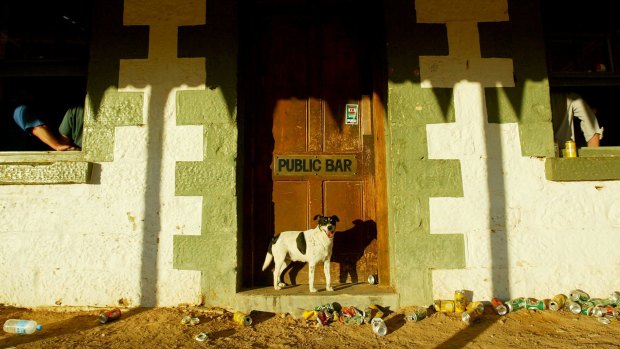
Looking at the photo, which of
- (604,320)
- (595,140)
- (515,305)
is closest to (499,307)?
(515,305)

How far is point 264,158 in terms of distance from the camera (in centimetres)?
335

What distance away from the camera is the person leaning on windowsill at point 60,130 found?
10.2 feet

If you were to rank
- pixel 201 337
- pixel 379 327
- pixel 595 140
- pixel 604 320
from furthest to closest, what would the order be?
1. pixel 595 140
2. pixel 604 320
3. pixel 379 327
4. pixel 201 337

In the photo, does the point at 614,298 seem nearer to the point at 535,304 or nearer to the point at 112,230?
the point at 535,304

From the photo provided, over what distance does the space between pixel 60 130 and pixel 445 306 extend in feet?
11.8

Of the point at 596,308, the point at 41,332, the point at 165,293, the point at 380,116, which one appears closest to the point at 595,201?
the point at 596,308

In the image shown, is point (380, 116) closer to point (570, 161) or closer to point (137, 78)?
point (570, 161)

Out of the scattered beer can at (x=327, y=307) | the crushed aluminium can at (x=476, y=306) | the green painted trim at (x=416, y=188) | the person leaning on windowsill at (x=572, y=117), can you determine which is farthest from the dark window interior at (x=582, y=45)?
the scattered beer can at (x=327, y=307)

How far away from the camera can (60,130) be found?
10.5 ft

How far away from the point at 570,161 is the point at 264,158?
2.56 meters

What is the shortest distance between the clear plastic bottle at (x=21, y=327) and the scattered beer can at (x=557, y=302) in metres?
3.72

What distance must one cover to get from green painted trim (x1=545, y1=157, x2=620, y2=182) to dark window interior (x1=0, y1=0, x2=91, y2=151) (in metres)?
4.07

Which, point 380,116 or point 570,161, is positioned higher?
point 380,116

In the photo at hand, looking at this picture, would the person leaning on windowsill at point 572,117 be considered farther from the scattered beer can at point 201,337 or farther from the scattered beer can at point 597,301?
the scattered beer can at point 201,337
